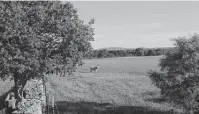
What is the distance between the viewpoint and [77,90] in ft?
131

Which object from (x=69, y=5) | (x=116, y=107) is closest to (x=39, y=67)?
(x=69, y=5)

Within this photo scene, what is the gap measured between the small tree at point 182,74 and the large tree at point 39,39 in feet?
24.2

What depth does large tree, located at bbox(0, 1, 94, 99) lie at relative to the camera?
65.7 feet

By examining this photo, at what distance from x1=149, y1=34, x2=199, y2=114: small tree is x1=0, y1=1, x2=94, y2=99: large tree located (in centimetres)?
738

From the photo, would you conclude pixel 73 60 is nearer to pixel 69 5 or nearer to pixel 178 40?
pixel 69 5

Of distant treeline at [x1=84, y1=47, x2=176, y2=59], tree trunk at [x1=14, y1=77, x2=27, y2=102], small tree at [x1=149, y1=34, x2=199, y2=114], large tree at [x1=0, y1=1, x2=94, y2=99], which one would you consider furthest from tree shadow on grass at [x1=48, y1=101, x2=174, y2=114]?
distant treeline at [x1=84, y1=47, x2=176, y2=59]

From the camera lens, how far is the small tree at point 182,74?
74.9ft

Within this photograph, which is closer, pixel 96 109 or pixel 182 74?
pixel 182 74

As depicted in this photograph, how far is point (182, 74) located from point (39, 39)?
41.7 feet

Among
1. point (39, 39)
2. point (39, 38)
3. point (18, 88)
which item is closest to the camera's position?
point (39, 39)

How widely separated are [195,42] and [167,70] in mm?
3707

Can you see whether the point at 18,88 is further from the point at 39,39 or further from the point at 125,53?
the point at 125,53

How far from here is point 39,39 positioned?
21453 mm

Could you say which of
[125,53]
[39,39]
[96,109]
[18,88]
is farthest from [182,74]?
[125,53]
